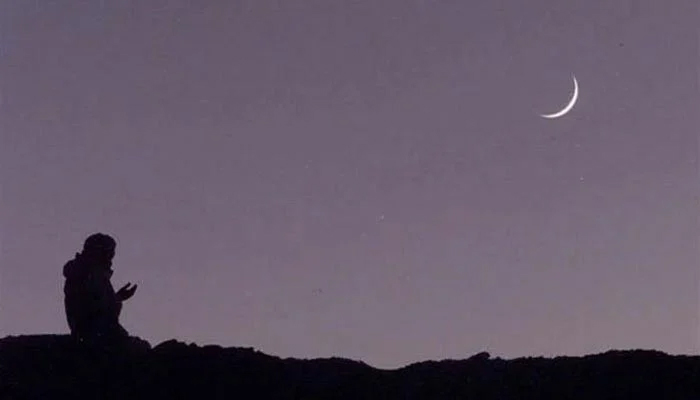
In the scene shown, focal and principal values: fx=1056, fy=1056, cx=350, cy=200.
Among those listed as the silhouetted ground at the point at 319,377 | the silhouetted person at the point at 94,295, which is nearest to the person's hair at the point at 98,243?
the silhouetted person at the point at 94,295

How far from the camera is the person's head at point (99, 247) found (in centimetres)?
1631

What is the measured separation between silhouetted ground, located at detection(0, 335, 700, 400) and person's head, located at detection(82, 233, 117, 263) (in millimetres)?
1775

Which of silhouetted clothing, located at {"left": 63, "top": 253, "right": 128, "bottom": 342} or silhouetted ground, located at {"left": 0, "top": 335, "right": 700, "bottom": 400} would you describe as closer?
silhouetted ground, located at {"left": 0, "top": 335, "right": 700, "bottom": 400}

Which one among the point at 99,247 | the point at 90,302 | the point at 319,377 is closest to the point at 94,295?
the point at 90,302

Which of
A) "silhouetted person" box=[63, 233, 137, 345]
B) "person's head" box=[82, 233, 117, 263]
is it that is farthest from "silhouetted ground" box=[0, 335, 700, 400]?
"person's head" box=[82, 233, 117, 263]

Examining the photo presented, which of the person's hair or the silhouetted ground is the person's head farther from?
the silhouetted ground

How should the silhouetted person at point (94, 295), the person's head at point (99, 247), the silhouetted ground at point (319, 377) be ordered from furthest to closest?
the person's head at point (99, 247) → the silhouetted person at point (94, 295) → the silhouetted ground at point (319, 377)

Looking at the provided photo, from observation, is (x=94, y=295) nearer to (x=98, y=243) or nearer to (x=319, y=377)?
(x=98, y=243)

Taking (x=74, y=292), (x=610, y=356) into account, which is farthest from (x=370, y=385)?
(x=74, y=292)

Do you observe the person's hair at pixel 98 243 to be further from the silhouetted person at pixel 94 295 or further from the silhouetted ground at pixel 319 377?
the silhouetted ground at pixel 319 377

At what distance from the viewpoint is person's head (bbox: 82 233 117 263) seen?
16312 mm

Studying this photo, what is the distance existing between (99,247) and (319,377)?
4.71 metres

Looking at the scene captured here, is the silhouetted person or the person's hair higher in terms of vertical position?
the person's hair

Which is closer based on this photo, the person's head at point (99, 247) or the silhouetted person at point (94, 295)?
the silhouetted person at point (94, 295)
